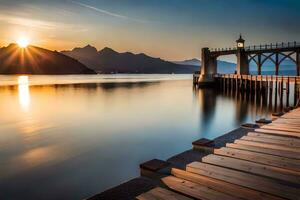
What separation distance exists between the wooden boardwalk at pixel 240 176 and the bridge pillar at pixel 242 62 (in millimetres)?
46724

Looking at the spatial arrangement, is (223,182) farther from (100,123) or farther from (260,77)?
(260,77)

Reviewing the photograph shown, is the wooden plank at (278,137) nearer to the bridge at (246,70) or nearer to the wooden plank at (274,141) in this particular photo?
the wooden plank at (274,141)

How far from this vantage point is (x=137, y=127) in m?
19.4

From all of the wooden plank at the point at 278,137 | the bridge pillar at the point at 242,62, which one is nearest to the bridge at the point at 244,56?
the bridge pillar at the point at 242,62

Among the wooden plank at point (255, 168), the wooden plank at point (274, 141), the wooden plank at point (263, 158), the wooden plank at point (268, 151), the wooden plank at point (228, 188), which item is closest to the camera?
the wooden plank at point (228, 188)

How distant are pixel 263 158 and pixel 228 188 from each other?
1.77 meters

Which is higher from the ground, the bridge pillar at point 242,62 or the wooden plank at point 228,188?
the bridge pillar at point 242,62

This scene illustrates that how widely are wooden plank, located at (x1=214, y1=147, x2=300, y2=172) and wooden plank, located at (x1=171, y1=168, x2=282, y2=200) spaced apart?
1.35 metres

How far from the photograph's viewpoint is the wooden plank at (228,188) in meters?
3.82

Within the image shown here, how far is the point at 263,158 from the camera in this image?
5449mm

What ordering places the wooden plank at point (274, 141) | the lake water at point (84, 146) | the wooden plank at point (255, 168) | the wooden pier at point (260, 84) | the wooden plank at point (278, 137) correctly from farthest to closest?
the wooden pier at point (260, 84) < the lake water at point (84, 146) < the wooden plank at point (278, 137) < the wooden plank at point (274, 141) < the wooden plank at point (255, 168)

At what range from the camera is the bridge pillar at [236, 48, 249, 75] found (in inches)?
1986

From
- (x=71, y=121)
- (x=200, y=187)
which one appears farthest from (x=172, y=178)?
(x=71, y=121)

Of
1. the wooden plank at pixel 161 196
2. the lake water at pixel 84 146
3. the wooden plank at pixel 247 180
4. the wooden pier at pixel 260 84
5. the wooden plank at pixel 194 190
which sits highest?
the wooden pier at pixel 260 84
